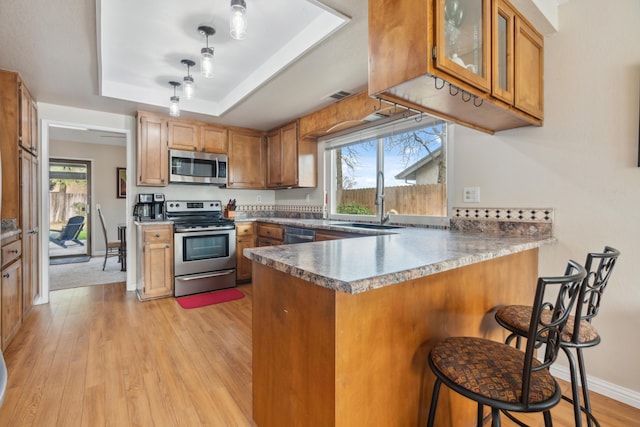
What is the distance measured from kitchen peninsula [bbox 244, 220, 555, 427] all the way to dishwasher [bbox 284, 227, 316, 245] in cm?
163

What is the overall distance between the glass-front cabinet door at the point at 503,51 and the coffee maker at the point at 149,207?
3.84m

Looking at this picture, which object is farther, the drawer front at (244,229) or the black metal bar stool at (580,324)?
the drawer front at (244,229)

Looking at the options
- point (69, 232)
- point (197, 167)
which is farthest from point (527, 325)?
point (69, 232)

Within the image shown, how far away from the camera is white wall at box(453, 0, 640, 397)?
1672mm

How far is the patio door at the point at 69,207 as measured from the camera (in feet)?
19.6

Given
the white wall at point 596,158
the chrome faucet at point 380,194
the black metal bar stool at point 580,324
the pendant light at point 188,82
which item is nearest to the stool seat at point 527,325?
the black metal bar stool at point 580,324

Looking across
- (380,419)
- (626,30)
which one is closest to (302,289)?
(380,419)

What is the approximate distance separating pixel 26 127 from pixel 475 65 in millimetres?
3794

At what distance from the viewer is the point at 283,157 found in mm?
4234

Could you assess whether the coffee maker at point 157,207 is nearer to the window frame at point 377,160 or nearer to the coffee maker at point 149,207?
the coffee maker at point 149,207

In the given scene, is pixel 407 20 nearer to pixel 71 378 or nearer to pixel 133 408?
pixel 133 408

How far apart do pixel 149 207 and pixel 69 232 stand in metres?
3.38

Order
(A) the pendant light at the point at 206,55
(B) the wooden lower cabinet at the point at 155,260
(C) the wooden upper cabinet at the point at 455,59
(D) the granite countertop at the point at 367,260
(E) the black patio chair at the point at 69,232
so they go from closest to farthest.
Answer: (D) the granite countertop at the point at 367,260 → (C) the wooden upper cabinet at the point at 455,59 → (A) the pendant light at the point at 206,55 → (B) the wooden lower cabinet at the point at 155,260 → (E) the black patio chair at the point at 69,232

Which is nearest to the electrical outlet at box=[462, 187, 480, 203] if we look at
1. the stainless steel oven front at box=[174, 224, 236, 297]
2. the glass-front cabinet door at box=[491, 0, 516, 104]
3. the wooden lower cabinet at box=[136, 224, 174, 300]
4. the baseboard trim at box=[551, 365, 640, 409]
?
the glass-front cabinet door at box=[491, 0, 516, 104]
